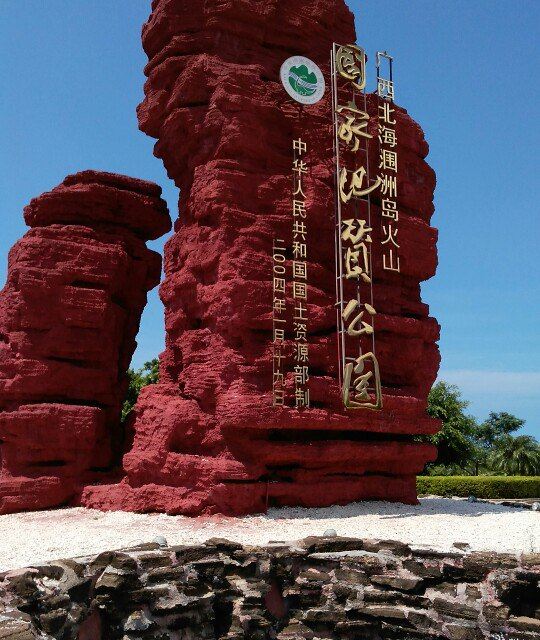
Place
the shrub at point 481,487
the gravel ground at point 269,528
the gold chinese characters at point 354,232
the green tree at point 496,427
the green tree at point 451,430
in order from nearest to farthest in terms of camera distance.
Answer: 1. the gravel ground at point 269,528
2. the gold chinese characters at point 354,232
3. the shrub at point 481,487
4. the green tree at point 451,430
5. the green tree at point 496,427

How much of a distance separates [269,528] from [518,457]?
28.6m

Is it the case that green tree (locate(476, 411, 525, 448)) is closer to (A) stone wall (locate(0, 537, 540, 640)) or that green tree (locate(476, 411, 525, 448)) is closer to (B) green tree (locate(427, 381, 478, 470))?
(B) green tree (locate(427, 381, 478, 470))

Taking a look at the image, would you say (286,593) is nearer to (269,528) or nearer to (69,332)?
(269,528)

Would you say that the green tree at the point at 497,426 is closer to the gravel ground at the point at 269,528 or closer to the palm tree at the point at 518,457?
the palm tree at the point at 518,457

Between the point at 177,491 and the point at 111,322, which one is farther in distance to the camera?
the point at 111,322

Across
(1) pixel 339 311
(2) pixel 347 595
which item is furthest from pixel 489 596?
(1) pixel 339 311

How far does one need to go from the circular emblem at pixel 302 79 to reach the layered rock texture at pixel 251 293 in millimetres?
236

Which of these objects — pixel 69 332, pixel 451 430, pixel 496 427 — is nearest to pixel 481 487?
pixel 451 430

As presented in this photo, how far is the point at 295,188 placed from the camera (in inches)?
549

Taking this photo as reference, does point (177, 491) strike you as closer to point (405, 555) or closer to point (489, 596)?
point (405, 555)

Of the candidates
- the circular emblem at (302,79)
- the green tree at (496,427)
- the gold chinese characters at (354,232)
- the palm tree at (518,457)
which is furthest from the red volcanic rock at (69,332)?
the green tree at (496,427)

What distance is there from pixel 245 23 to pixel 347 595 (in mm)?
11726

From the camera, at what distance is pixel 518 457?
35.7 m

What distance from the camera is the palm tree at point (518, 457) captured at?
35406mm
